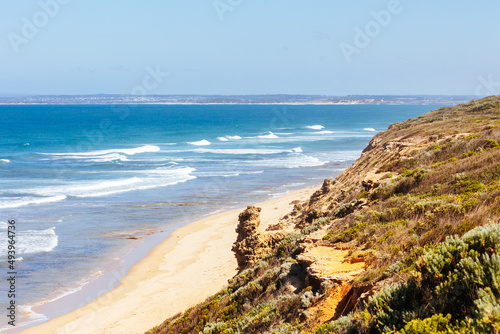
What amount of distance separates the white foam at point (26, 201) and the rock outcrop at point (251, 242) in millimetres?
20207

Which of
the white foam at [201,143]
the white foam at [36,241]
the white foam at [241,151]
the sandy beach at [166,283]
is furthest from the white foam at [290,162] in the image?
the white foam at [36,241]

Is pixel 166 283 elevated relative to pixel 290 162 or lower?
lower

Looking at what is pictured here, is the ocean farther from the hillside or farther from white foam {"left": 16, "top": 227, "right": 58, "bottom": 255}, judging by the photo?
the hillside

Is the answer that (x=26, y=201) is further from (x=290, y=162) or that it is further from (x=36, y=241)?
(x=290, y=162)

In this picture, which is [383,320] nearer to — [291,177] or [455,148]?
[455,148]

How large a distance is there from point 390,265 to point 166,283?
496 inches

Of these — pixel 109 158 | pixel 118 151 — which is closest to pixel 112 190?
pixel 109 158

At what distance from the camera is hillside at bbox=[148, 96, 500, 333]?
4629 millimetres

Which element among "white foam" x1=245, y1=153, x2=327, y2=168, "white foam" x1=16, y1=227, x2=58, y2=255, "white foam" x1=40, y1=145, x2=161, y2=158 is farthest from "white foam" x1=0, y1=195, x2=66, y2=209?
"white foam" x1=40, y1=145, x2=161, y2=158

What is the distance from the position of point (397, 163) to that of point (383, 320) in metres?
12.0

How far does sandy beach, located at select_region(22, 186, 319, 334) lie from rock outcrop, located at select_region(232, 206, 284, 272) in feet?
8.59

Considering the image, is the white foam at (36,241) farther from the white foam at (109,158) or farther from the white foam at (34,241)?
the white foam at (109,158)

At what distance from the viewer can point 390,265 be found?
6297 millimetres

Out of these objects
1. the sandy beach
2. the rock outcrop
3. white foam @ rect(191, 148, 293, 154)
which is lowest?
the sandy beach
